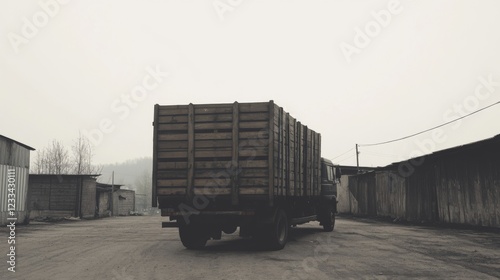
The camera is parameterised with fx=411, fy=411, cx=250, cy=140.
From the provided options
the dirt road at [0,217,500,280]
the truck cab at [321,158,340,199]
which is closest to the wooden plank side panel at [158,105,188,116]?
the dirt road at [0,217,500,280]

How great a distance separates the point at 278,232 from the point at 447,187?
11.5 metres

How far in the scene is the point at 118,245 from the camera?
11.2 metres

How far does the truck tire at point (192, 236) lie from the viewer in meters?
9.60

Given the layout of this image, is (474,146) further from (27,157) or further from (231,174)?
(27,157)

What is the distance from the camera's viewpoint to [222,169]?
29.5ft

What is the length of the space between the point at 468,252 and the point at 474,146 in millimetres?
6660

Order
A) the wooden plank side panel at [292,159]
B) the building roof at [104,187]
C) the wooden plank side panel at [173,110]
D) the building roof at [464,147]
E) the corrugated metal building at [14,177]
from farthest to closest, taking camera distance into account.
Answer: the building roof at [104,187] < the corrugated metal building at [14,177] < the building roof at [464,147] < the wooden plank side panel at [292,159] < the wooden plank side panel at [173,110]

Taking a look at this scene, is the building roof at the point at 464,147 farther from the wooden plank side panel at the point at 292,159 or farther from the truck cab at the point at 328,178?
the wooden plank side panel at the point at 292,159

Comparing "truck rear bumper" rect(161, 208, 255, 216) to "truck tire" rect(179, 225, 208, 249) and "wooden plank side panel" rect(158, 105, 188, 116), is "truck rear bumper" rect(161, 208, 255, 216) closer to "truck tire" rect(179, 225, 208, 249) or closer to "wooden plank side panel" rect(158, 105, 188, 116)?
"truck tire" rect(179, 225, 208, 249)

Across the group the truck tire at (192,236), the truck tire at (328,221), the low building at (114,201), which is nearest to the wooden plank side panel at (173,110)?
the truck tire at (192,236)

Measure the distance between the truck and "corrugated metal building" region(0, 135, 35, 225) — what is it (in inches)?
589

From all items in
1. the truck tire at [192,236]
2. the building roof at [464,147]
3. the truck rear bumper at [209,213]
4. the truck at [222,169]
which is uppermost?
the building roof at [464,147]

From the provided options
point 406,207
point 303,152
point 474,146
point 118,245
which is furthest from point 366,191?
point 118,245

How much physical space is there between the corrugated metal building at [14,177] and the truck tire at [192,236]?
14820mm
